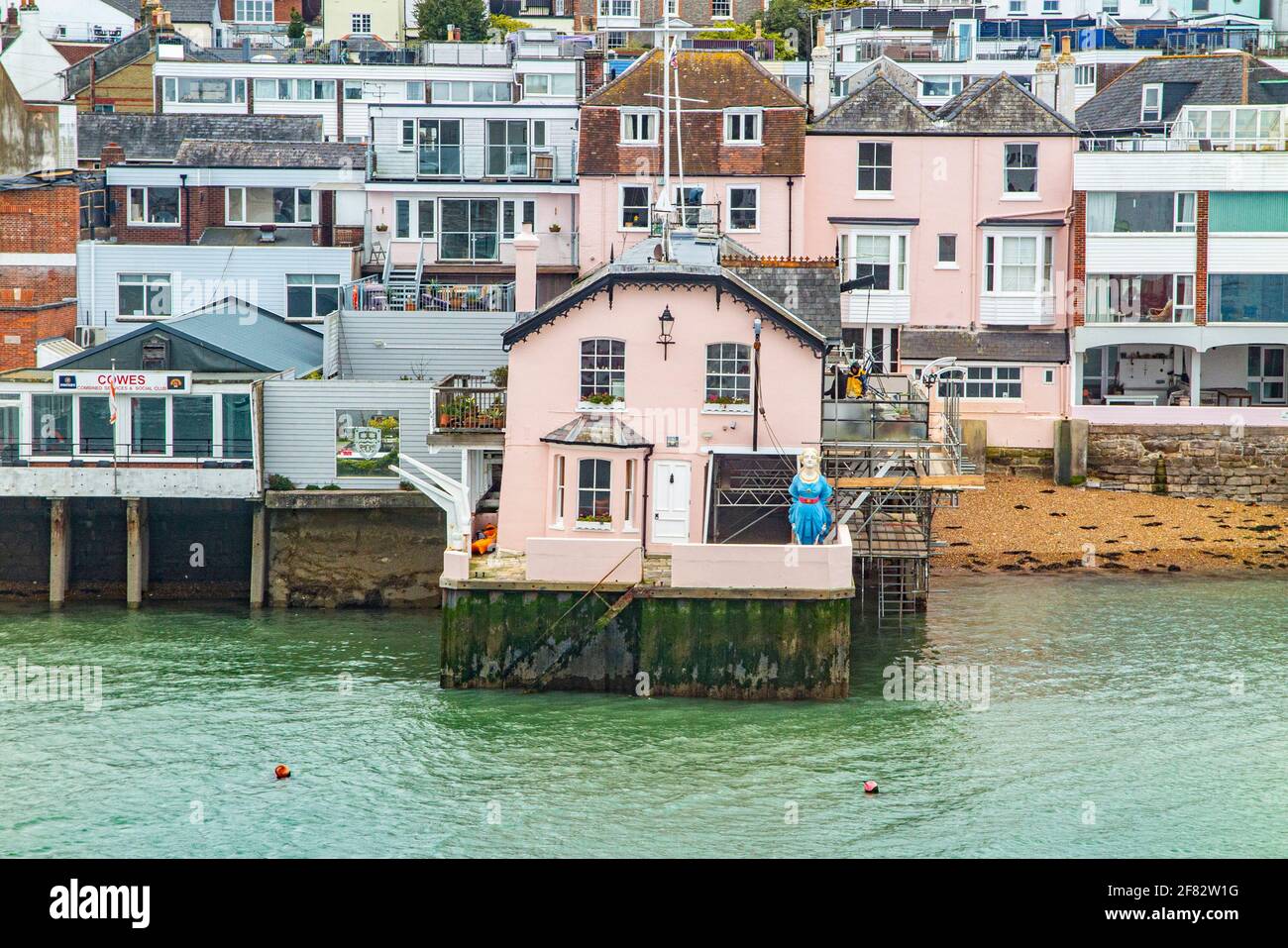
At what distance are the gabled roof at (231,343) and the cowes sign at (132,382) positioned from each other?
146 cm

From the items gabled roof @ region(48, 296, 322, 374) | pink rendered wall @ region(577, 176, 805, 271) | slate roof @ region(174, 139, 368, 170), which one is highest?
slate roof @ region(174, 139, 368, 170)

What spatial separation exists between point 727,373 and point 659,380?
1.44 meters

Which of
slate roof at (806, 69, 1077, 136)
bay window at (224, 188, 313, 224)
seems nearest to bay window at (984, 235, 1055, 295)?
slate roof at (806, 69, 1077, 136)

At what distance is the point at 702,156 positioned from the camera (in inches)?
2427

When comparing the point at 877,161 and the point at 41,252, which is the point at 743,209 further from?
the point at 41,252

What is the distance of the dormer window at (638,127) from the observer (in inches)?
2446

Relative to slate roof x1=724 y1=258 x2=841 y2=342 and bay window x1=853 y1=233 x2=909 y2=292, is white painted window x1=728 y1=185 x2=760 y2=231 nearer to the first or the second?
bay window x1=853 y1=233 x2=909 y2=292

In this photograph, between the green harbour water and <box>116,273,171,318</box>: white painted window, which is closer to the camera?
the green harbour water

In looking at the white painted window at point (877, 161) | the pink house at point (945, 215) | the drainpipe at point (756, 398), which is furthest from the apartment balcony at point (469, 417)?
the white painted window at point (877, 161)

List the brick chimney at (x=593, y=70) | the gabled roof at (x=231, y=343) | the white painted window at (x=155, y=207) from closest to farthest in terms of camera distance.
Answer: the gabled roof at (x=231, y=343) → the white painted window at (x=155, y=207) → the brick chimney at (x=593, y=70)

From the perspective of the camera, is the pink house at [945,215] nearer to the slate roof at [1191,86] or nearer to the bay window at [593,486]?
the slate roof at [1191,86]

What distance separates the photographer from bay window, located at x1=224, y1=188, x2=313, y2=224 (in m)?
65.4

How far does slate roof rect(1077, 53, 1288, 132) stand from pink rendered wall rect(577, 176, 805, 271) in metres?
13.5

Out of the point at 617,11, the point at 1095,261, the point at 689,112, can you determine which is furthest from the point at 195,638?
the point at 617,11
